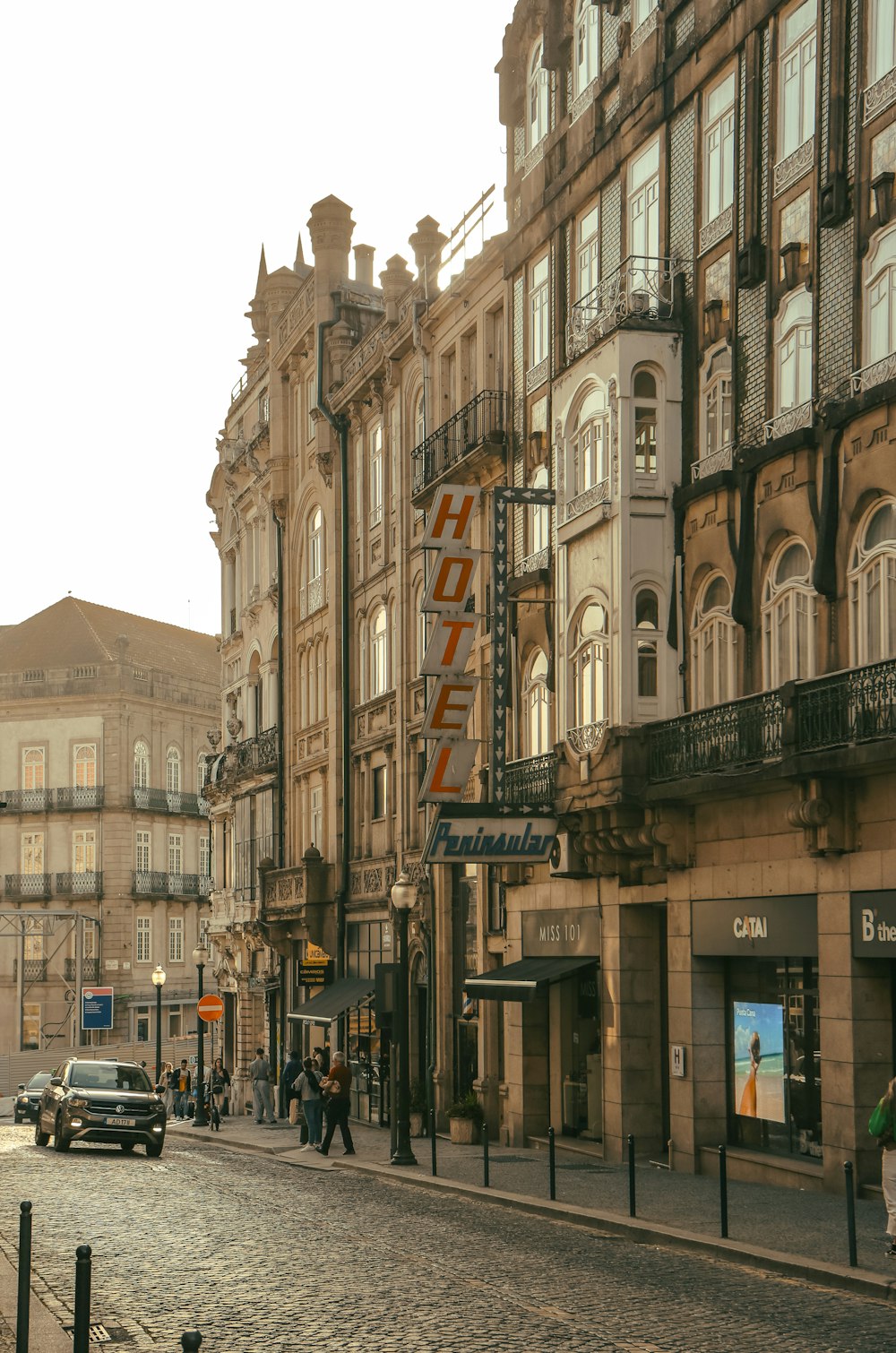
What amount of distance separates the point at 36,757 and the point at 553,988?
174 feet

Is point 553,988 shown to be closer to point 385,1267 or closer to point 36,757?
point 385,1267

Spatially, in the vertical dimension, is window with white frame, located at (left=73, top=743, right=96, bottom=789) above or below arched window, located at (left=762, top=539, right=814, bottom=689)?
above

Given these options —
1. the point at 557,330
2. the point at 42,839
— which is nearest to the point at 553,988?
the point at 557,330

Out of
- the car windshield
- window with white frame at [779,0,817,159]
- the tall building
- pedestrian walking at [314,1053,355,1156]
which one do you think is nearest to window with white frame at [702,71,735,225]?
window with white frame at [779,0,817,159]

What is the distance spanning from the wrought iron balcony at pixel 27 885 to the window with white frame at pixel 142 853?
3724 mm

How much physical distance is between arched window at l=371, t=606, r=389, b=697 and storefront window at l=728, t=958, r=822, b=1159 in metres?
18.5

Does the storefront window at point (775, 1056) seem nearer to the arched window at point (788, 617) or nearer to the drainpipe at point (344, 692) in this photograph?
the arched window at point (788, 617)

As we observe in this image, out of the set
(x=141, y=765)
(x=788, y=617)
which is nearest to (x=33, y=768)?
(x=141, y=765)

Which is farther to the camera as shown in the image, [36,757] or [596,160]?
[36,757]

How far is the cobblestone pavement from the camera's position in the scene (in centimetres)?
1280

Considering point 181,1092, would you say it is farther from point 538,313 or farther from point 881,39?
point 881,39

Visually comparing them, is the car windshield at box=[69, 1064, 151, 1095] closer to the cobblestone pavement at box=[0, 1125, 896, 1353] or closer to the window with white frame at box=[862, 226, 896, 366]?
the cobblestone pavement at box=[0, 1125, 896, 1353]

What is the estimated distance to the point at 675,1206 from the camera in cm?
2055

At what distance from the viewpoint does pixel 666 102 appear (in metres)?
27.3
